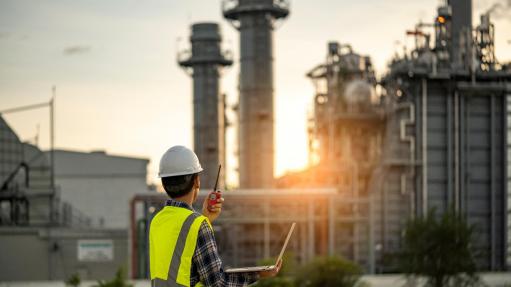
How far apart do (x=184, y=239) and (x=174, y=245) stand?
67 millimetres

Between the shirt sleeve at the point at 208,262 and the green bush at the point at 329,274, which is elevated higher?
the shirt sleeve at the point at 208,262

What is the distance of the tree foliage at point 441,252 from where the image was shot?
30.7 meters

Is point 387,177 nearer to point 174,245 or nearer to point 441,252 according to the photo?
point 441,252

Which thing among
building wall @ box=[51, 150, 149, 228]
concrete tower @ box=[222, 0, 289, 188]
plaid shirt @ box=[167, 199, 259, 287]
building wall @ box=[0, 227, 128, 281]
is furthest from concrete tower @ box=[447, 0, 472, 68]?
plaid shirt @ box=[167, 199, 259, 287]

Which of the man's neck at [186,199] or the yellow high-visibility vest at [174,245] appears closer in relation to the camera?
the yellow high-visibility vest at [174,245]

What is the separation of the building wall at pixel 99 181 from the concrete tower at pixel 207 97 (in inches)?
146

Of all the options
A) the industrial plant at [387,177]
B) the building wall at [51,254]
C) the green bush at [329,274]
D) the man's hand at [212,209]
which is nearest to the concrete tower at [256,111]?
the industrial plant at [387,177]

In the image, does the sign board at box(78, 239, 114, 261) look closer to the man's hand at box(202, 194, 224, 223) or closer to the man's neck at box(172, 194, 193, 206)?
the man's hand at box(202, 194, 224, 223)

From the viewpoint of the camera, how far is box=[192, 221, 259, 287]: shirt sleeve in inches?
209

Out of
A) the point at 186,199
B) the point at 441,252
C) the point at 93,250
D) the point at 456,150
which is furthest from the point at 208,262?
the point at 93,250

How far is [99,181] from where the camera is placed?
212ft

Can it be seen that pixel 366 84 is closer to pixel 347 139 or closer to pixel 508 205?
pixel 347 139

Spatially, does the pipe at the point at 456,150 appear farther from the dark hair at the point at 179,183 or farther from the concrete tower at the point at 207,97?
the dark hair at the point at 179,183

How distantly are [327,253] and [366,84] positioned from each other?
8.94 metres
